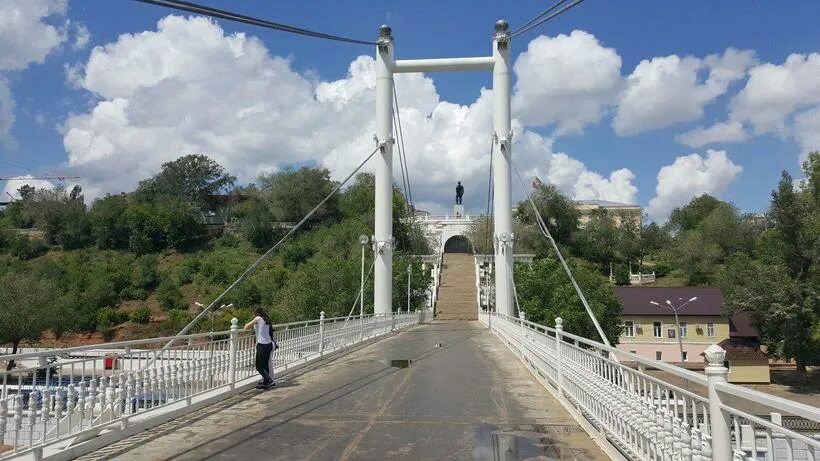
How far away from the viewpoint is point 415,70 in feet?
Answer: 111

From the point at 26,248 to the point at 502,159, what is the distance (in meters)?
78.6

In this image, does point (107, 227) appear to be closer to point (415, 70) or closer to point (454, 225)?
point (454, 225)

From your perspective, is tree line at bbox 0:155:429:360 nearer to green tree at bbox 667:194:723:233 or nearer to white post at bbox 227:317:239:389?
white post at bbox 227:317:239:389

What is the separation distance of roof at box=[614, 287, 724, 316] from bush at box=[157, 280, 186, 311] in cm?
4440

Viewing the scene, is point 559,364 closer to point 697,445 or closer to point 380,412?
point 380,412

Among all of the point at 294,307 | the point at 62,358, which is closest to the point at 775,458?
the point at 62,358

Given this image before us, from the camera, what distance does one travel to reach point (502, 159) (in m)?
31.6

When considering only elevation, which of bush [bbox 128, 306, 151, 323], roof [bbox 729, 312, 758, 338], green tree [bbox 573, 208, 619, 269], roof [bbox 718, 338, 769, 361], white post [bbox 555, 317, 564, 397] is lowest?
roof [bbox 718, 338, 769, 361]

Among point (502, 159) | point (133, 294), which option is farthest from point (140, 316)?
point (502, 159)

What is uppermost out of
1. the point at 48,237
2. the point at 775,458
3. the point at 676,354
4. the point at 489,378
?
the point at 48,237

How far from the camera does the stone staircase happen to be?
53.5 m

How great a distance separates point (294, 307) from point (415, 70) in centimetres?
1867

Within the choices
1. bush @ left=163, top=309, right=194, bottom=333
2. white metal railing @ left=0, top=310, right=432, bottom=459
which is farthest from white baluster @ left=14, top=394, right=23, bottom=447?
bush @ left=163, top=309, right=194, bottom=333

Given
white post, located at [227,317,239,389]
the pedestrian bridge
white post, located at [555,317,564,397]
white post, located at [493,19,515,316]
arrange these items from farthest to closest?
white post, located at [493,19,515,316]
white post, located at [227,317,239,389]
white post, located at [555,317,564,397]
the pedestrian bridge
